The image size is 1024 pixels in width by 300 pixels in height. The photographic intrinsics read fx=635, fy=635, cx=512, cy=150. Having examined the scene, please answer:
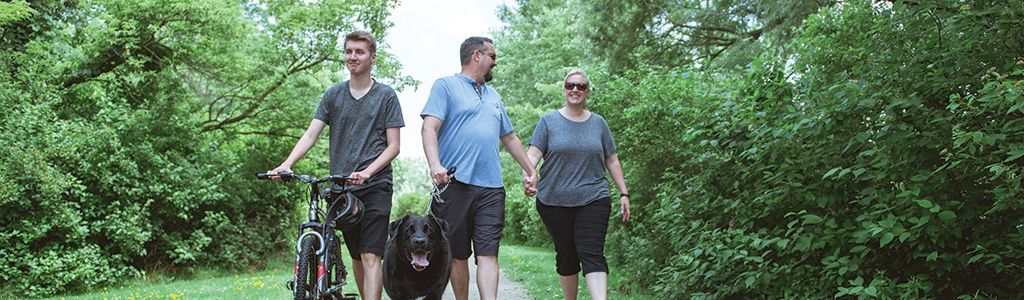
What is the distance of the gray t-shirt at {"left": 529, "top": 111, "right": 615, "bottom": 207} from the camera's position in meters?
4.41

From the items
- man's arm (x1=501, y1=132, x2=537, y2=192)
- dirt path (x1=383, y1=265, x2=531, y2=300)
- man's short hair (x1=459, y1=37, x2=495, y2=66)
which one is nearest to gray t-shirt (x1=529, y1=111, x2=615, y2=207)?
man's arm (x1=501, y1=132, x2=537, y2=192)

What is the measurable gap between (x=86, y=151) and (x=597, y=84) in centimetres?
758

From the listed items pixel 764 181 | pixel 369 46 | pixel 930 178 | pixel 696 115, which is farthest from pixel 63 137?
pixel 930 178

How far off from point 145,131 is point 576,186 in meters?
9.04

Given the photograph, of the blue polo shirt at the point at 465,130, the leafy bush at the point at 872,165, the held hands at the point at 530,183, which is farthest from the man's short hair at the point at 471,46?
the leafy bush at the point at 872,165

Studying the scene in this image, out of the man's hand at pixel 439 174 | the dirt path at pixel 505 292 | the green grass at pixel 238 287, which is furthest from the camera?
the green grass at pixel 238 287

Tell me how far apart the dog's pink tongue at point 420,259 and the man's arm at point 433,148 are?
1.55ft

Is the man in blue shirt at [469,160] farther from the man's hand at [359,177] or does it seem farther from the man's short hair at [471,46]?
the man's hand at [359,177]

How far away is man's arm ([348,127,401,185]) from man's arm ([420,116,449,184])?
0.17m

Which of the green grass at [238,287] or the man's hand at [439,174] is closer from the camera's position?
the man's hand at [439,174]

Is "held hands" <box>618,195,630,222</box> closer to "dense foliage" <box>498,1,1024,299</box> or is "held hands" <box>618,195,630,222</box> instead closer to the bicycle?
"dense foliage" <box>498,1,1024,299</box>

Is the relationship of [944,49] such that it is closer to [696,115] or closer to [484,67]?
[696,115]

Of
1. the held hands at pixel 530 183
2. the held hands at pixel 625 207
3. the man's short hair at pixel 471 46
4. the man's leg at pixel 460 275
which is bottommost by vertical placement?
the man's leg at pixel 460 275

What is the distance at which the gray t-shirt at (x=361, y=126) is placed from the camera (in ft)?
13.0
